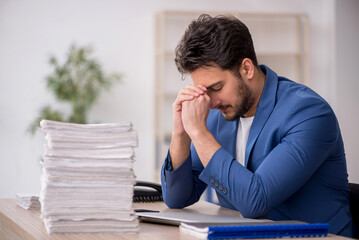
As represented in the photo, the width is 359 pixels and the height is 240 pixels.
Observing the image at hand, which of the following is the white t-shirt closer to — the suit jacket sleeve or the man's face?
the man's face

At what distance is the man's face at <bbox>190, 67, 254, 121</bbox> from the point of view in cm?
179

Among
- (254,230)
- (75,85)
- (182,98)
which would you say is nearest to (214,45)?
(182,98)

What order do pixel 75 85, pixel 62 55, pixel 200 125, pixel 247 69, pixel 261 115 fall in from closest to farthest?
pixel 200 125 → pixel 261 115 → pixel 247 69 → pixel 75 85 → pixel 62 55

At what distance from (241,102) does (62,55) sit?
3.49 m

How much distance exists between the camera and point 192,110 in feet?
5.46

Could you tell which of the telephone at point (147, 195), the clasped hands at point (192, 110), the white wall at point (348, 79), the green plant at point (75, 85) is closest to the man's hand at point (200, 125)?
the clasped hands at point (192, 110)

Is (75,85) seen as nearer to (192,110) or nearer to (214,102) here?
(214,102)

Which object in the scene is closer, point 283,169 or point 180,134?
point 283,169

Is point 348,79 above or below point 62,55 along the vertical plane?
below

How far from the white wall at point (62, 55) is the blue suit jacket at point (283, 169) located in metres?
3.41

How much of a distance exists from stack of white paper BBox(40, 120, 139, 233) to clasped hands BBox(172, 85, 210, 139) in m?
0.45

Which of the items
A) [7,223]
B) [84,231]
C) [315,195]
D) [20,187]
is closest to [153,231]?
[84,231]

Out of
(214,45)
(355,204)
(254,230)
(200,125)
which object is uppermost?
(214,45)

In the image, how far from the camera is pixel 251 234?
1121 mm
